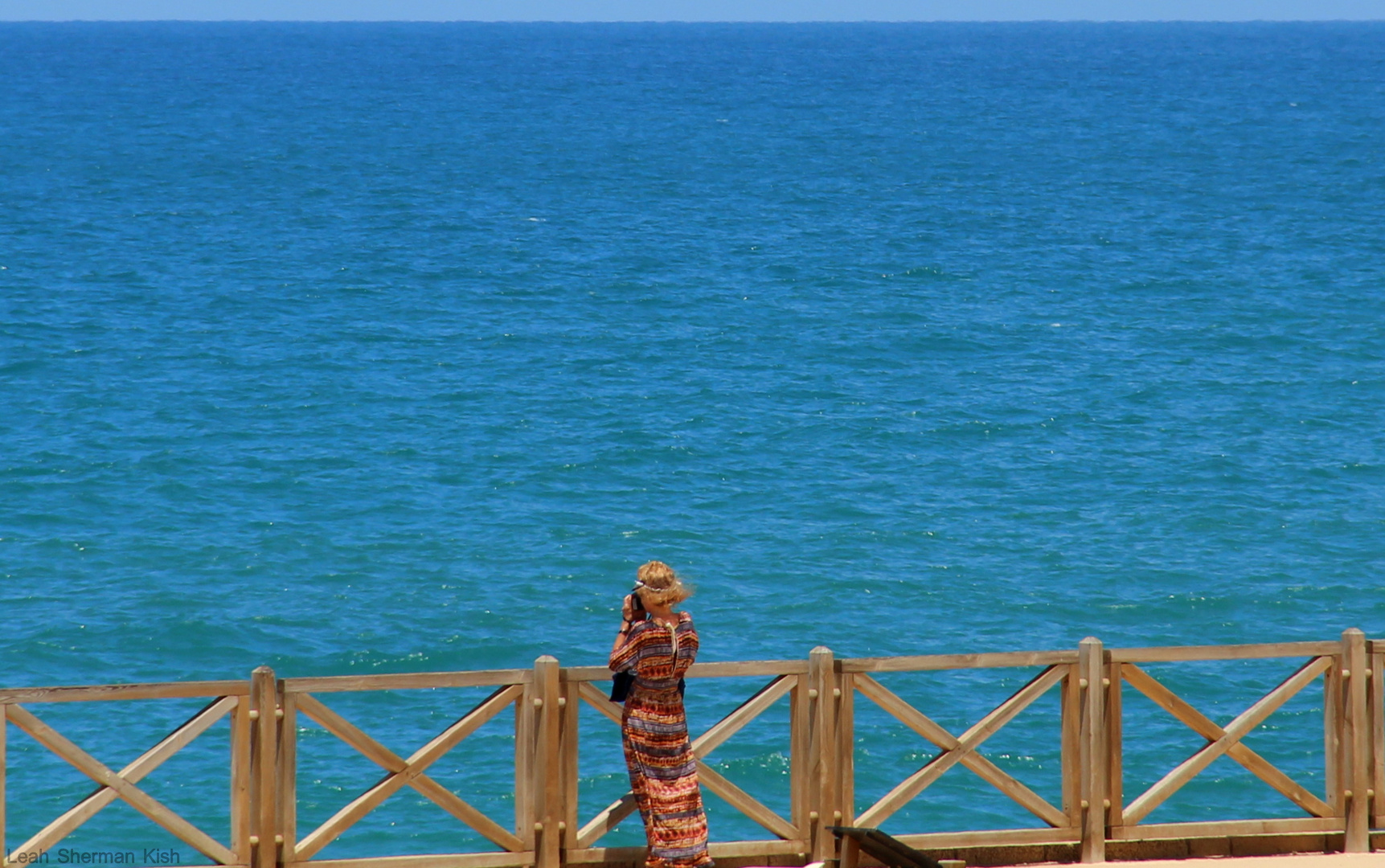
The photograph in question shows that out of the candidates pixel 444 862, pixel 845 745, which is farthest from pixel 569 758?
pixel 845 745

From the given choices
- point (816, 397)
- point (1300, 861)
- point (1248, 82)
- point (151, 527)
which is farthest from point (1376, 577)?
point (1248, 82)

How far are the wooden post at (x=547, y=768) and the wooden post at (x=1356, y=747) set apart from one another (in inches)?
162

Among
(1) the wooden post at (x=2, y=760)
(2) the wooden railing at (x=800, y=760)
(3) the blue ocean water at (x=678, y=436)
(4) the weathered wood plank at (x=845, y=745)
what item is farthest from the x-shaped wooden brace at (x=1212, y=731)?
(3) the blue ocean water at (x=678, y=436)

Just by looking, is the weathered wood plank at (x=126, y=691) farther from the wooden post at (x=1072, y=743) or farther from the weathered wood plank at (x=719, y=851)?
the wooden post at (x=1072, y=743)

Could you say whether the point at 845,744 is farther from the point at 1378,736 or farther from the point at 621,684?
the point at 1378,736

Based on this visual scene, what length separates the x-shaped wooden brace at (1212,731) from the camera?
8469mm

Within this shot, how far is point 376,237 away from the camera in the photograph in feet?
185

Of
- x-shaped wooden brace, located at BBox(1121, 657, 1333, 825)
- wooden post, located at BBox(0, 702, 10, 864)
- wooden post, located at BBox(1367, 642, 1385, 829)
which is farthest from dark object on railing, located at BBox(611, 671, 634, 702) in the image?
wooden post, located at BBox(1367, 642, 1385, 829)

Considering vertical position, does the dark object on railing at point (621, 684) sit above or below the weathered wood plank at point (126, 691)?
above

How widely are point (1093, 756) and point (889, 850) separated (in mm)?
1696

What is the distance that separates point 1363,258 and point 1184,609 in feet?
107

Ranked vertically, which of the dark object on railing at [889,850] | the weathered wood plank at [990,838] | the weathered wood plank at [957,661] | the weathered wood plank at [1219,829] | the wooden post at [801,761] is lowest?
the dark object on railing at [889,850]

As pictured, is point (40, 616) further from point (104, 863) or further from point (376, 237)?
point (376, 237)

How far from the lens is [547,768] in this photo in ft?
26.7
